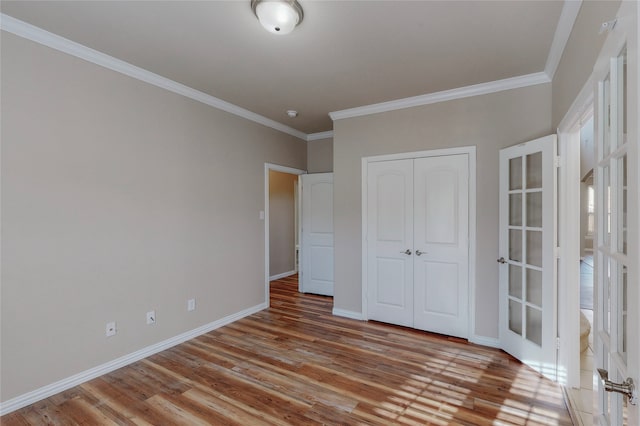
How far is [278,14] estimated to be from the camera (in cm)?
191

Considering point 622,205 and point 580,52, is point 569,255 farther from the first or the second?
point 622,205

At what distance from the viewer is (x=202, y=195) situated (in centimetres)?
346

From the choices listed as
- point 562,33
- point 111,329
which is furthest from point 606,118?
point 111,329

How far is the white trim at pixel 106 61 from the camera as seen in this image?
2.12 meters

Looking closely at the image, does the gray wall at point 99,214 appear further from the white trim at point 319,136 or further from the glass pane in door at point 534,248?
the glass pane in door at point 534,248

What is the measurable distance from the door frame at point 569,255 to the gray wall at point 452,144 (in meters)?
0.54

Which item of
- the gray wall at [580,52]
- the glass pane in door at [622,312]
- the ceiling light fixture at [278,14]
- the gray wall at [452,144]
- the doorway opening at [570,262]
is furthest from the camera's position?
the gray wall at [452,144]

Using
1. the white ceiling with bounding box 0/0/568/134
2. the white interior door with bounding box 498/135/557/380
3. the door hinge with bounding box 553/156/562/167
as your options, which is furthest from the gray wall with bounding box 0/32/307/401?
the door hinge with bounding box 553/156/562/167

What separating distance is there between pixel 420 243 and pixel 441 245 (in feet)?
0.76

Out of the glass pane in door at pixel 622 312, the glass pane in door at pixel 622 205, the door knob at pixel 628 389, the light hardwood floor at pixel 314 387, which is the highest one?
the glass pane in door at pixel 622 205

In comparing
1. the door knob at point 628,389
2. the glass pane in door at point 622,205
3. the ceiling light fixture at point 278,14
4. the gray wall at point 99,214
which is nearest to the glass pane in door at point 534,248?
the glass pane in door at point 622,205

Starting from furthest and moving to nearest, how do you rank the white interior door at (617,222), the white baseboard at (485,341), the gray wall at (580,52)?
the white baseboard at (485,341)
the gray wall at (580,52)
the white interior door at (617,222)

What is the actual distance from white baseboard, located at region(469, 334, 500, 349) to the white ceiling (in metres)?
2.66

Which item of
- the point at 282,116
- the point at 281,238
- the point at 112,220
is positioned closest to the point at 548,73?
the point at 282,116
